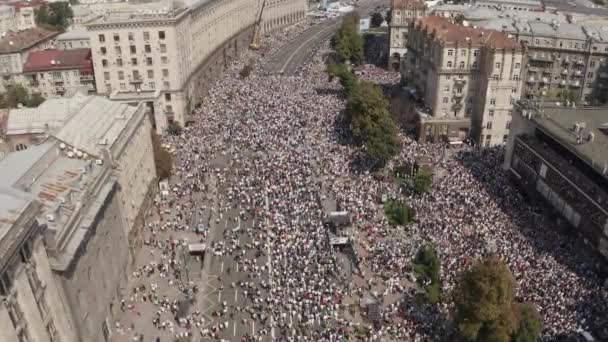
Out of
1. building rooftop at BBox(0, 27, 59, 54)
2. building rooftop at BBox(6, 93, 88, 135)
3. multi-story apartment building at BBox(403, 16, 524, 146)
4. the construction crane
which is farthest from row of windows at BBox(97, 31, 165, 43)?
the construction crane

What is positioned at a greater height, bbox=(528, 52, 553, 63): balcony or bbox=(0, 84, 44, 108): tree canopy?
bbox=(528, 52, 553, 63): balcony

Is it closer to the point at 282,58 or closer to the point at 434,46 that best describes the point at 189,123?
the point at 434,46

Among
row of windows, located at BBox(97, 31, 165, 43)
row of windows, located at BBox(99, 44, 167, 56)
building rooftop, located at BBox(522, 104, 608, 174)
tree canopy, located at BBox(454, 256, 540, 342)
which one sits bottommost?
tree canopy, located at BBox(454, 256, 540, 342)

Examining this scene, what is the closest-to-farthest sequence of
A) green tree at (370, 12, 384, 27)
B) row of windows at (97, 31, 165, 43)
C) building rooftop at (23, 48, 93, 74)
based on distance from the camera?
row of windows at (97, 31, 165, 43) → building rooftop at (23, 48, 93, 74) → green tree at (370, 12, 384, 27)

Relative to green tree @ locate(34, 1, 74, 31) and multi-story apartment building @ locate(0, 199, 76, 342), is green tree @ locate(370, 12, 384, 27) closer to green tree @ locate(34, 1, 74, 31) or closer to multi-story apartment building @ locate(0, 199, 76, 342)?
green tree @ locate(34, 1, 74, 31)

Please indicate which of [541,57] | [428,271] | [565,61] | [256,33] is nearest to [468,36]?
[541,57]

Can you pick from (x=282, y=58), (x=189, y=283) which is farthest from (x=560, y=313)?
(x=282, y=58)

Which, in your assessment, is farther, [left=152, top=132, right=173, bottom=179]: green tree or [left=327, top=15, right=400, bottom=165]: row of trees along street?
[left=327, top=15, right=400, bottom=165]: row of trees along street
